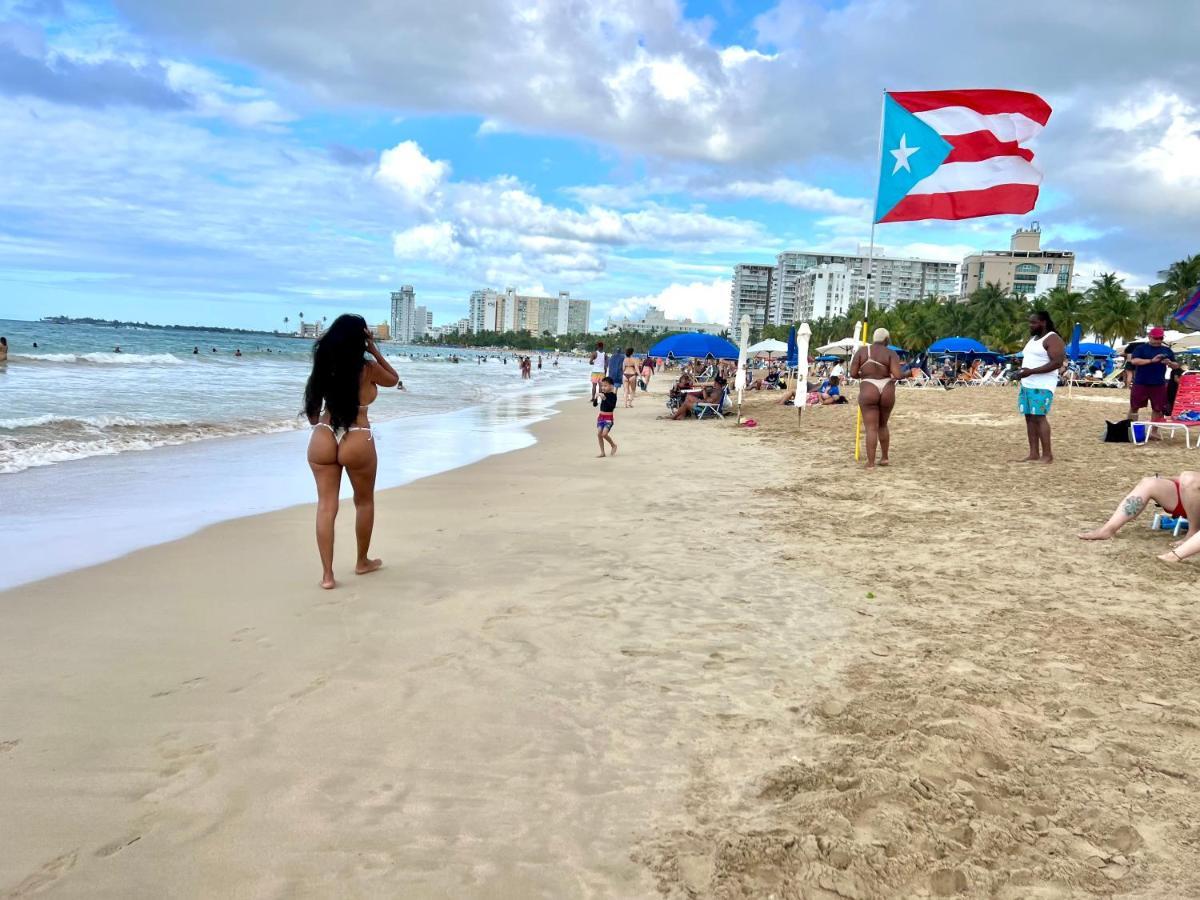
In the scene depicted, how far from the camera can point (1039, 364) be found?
8766 mm

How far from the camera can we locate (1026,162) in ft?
31.4

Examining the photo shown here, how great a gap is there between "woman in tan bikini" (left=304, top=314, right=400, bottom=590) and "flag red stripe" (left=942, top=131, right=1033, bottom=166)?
26.7ft

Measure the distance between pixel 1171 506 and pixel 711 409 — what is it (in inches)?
557

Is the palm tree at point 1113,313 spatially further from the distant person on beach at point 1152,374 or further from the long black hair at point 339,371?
the long black hair at point 339,371

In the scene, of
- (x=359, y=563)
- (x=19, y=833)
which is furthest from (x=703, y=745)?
(x=359, y=563)

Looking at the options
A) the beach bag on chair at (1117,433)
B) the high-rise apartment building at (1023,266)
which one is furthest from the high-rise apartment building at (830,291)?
the beach bag on chair at (1117,433)

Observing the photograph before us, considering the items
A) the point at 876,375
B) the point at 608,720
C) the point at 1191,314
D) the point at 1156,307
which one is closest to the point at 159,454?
the point at 876,375

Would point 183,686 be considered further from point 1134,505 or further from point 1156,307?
point 1156,307

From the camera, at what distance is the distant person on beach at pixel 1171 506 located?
5.02 m

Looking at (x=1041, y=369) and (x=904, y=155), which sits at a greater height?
(x=904, y=155)

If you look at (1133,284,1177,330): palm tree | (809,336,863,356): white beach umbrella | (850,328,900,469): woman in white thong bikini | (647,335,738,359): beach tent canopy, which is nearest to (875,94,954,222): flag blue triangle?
(809,336,863,356): white beach umbrella

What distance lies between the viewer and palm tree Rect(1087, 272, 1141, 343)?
200ft

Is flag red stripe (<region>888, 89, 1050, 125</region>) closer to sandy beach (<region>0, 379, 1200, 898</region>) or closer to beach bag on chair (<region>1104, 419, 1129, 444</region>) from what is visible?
beach bag on chair (<region>1104, 419, 1129, 444</region>)

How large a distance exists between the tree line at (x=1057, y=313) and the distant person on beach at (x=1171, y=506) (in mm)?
50409
